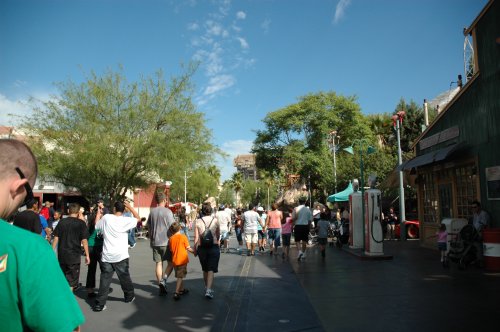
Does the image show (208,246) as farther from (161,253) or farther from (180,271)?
(161,253)

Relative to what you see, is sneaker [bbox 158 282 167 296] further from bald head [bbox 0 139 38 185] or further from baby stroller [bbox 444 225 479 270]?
baby stroller [bbox 444 225 479 270]

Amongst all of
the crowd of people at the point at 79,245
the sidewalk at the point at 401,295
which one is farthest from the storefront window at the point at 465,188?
the sidewalk at the point at 401,295

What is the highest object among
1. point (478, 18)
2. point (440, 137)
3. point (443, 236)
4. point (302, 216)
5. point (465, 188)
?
point (478, 18)

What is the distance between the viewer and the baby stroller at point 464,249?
943 centimetres

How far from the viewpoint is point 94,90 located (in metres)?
19.0

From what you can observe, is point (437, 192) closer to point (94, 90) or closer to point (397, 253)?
point (397, 253)

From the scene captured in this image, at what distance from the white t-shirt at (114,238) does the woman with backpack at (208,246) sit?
1317 mm

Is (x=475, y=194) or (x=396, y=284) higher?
(x=475, y=194)

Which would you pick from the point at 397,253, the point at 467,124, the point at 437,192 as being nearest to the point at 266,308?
the point at 397,253

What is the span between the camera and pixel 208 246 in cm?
731

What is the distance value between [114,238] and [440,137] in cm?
1138

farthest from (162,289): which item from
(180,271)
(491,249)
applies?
(491,249)

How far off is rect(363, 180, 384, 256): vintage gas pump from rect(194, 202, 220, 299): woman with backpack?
19.8ft

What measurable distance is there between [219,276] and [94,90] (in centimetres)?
1324
